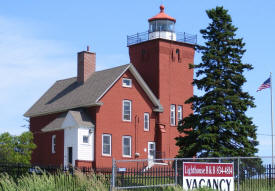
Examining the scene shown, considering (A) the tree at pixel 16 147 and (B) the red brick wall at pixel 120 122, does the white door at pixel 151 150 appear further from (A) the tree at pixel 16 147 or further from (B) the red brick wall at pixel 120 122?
(A) the tree at pixel 16 147

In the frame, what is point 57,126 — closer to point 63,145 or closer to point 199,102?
point 63,145

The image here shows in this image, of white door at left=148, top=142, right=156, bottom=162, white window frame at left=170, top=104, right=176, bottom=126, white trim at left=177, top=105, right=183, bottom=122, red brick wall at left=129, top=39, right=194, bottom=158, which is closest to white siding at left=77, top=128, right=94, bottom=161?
white door at left=148, top=142, right=156, bottom=162

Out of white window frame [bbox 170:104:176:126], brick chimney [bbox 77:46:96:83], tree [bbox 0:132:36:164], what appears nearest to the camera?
tree [bbox 0:132:36:164]

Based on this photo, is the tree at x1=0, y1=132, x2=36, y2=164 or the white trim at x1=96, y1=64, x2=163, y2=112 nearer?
the tree at x1=0, y1=132, x2=36, y2=164

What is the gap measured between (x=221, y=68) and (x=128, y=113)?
12641 millimetres

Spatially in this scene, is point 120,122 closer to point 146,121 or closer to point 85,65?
point 146,121

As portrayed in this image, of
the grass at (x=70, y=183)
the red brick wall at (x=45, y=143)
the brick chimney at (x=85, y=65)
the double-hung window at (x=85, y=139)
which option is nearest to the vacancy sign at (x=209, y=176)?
the grass at (x=70, y=183)

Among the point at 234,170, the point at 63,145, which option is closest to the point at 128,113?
the point at 63,145

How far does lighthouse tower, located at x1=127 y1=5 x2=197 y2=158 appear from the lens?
46.6m

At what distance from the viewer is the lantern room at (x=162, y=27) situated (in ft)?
159

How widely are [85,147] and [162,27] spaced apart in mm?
13223

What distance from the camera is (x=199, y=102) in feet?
114

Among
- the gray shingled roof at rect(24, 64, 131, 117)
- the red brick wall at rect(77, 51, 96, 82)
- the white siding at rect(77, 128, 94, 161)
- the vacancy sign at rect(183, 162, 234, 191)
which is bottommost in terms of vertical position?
the vacancy sign at rect(183, 162, 234, 191)

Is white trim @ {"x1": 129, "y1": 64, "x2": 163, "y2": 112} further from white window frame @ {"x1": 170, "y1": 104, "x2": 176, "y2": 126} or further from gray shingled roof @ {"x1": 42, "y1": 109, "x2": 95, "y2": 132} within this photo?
gray shingled roof @ {"x1": 42, "y1": 109, "x2": 95, "y2": 132}
